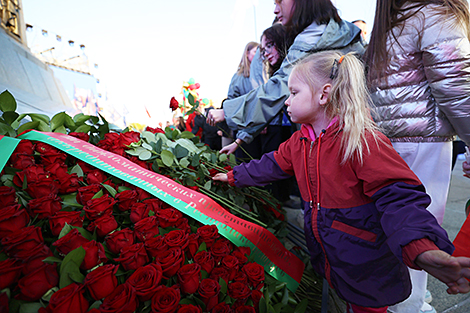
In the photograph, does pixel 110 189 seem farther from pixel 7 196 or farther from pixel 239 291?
pixel 239 291

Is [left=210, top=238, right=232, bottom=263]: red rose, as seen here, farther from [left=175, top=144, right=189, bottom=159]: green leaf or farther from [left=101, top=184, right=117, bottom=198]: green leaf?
[left=175, top=144, right=189, bottom=159]: green leaf

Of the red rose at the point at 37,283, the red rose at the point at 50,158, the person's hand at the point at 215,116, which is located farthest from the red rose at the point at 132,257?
the person's hand at the point at 215,116

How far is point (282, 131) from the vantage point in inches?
88.4

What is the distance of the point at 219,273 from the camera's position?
0.69m

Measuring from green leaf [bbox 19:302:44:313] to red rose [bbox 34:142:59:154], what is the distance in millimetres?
529

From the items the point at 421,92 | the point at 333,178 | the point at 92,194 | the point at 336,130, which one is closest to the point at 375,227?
the point at 333,178

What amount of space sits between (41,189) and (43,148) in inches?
9.1

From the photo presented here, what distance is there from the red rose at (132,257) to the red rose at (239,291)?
0.25 metres

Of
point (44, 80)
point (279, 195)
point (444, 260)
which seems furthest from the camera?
point (279, 195)

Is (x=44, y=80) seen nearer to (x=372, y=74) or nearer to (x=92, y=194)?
(x=92, y=194)

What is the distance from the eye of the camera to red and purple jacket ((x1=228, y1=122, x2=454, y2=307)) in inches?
28.8

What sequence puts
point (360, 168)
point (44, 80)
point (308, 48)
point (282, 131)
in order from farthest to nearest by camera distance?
point (282, 131)
point (44, 80)
point (308, 48)
point (360, 168)

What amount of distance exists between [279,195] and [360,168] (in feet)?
5.52

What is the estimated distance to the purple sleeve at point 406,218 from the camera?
Answer: 1.99ft
